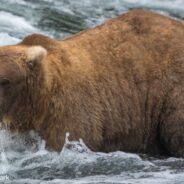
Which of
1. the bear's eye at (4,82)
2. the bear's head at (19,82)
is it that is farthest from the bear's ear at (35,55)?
the bear's eye at (4,82)

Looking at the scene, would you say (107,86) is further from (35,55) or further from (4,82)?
(4,82)

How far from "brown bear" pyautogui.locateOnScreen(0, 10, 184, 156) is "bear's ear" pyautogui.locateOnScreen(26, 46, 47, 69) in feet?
0.04

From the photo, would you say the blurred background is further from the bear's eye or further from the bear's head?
the bear's eye

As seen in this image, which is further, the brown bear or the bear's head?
the brown bear

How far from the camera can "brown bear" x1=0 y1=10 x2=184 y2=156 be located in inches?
331

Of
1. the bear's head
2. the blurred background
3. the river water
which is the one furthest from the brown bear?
the blurred background

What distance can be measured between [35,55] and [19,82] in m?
0.34

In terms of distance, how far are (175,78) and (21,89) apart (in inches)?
79.0

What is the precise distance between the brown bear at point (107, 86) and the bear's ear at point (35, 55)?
11 mm

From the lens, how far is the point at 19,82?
8266 millimetres

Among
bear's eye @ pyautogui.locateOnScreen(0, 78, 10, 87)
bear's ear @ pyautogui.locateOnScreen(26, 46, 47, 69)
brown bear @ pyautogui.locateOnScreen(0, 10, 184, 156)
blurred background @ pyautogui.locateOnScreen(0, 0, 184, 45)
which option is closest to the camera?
bear's eye @ pyautogui.locateOnScreen(0, 78, 10, 87)

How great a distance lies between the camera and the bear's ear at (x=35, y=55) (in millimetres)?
8289

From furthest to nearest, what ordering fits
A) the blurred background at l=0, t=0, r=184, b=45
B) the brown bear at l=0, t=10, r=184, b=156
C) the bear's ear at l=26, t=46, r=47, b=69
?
the blurred background at l=0, t=0, r=184, b=45 → the brown bear at l=0, t=10, r=184, b=156 → the bear's ear at l=26, t=46, r=47, b=69

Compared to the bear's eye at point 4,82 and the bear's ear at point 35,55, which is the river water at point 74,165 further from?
the bear's ear at point 35,55
